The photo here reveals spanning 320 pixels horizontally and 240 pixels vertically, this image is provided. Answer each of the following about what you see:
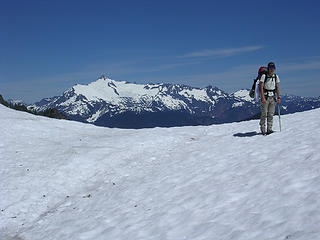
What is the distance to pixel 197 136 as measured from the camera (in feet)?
80.7

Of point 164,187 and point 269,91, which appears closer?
point 164,187

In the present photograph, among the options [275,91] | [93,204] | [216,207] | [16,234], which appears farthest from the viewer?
[275,91]

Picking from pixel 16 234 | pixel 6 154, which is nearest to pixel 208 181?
pixel 16 234

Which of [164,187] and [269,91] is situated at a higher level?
A: [269,91]

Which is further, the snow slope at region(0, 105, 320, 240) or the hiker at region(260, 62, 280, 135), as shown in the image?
Answer: the hiker at region(260, 62, 280, 135)

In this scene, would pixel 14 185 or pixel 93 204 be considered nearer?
pixel 93 204

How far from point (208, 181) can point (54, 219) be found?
276 inches

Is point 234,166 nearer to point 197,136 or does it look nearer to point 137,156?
point 137,156

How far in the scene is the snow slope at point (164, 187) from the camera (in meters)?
8.72

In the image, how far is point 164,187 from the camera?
44.5ft

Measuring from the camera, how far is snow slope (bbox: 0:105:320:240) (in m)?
8.72

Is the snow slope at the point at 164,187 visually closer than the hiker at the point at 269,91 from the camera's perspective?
Yes

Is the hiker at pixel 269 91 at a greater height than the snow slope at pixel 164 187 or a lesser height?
greater

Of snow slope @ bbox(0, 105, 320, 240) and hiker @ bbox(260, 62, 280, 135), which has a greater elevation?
hiker @ bbox(260, 62, 280, 135)
